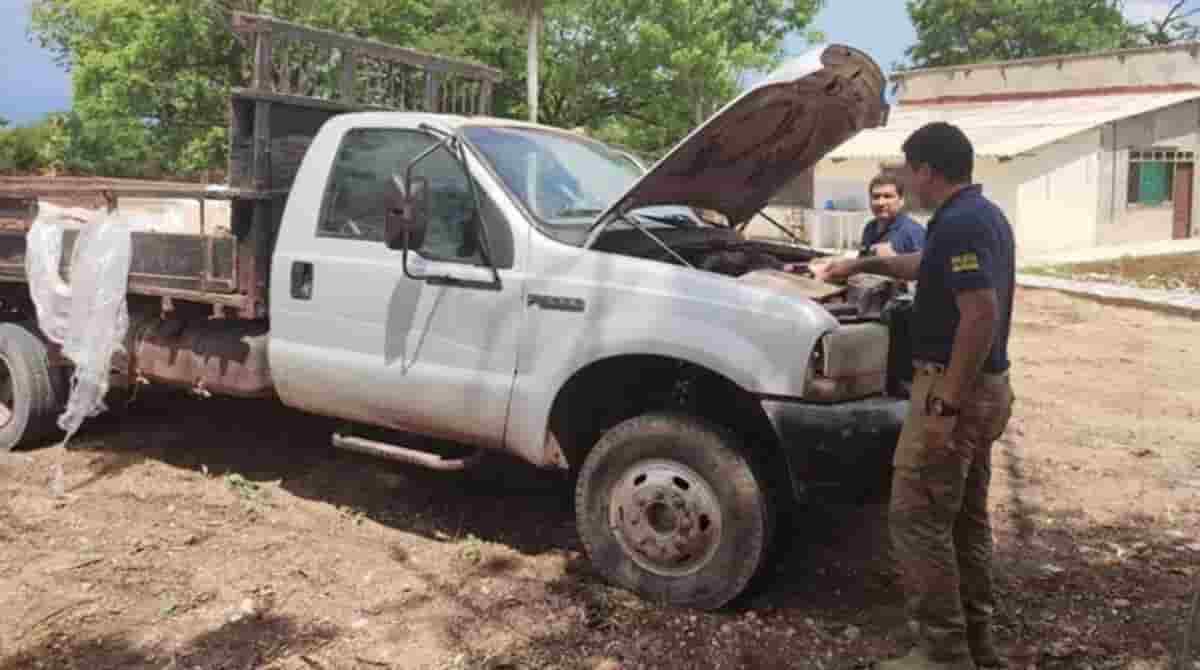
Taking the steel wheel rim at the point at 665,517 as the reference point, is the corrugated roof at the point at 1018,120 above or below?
above

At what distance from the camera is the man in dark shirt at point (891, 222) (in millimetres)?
5664

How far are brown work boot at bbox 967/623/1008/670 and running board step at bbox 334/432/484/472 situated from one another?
2212 mm

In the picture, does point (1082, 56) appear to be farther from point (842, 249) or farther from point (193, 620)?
point (193, 620)

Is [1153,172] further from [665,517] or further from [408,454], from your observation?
[408,454]

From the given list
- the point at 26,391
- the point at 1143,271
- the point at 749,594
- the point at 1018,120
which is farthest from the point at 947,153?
the point at 1018,120

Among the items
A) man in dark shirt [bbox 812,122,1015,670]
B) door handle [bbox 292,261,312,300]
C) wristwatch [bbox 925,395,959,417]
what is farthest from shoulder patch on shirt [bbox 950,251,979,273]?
door handle [bbox 292,261,312,300]

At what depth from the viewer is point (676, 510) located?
4.23 metres

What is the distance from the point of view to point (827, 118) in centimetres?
500

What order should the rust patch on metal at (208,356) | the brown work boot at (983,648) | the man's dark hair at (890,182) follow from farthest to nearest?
the man's dark hair at (890,182) < the rust patch on metal at (208,356) < the brown work boot at (983,648)

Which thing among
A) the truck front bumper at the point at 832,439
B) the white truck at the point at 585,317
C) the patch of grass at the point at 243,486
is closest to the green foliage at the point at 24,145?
the patch of grass at the point at 243,486

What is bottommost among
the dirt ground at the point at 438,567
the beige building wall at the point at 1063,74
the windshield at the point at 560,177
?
the dirt ground at the point at 438,567

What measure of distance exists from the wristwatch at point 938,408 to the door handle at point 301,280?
295cm

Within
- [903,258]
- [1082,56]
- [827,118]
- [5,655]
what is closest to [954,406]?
[903,258]

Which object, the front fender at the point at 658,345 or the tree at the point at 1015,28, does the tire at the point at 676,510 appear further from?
the tree at the point at 1015,28
